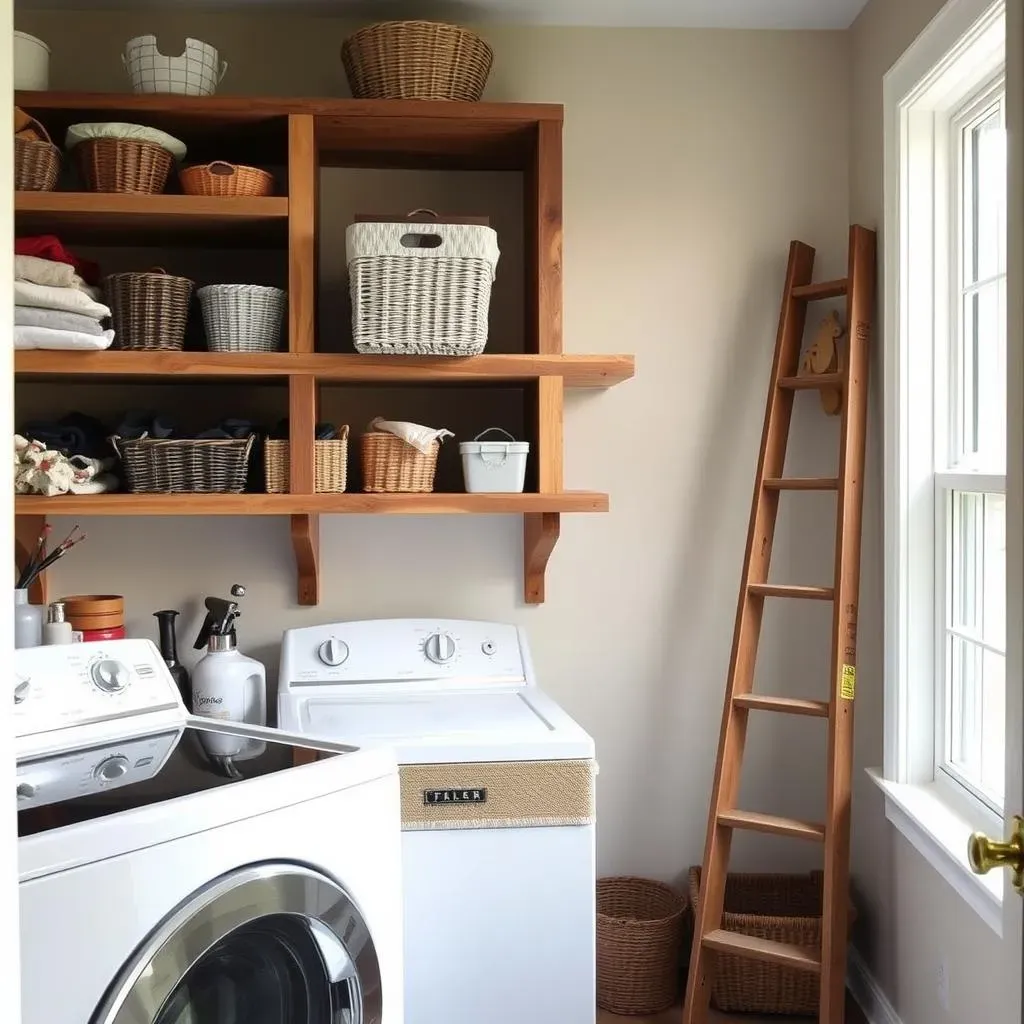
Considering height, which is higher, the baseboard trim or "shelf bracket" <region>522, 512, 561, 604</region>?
"shelf bracket" <region>522, 512, 561, 604</region>

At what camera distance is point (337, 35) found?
2.64 meters

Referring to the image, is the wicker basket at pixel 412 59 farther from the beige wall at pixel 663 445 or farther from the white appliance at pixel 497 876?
the white appliance at pixel 497 876

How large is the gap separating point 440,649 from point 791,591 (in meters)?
0.82

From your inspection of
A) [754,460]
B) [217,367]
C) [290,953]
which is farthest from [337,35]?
[290,953]

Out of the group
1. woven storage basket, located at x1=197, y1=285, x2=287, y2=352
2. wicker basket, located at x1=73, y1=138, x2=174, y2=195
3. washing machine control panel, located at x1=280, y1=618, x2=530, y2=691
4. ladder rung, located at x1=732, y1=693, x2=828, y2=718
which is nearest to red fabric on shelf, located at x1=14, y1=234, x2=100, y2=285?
wicker basket, located at x1=73, y1=138, x2=174, y2=195

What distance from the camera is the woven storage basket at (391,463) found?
238 centimetres

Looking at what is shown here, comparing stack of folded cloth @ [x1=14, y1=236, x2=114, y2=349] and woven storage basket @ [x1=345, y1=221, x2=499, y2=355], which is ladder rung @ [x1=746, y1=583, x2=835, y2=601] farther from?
stack of folded cloth @ [x1=14, y1=236, x2=114, y2=349]

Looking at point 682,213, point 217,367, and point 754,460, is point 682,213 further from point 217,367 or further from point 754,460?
point 217,367

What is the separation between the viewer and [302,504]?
7.60 feet

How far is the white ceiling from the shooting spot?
8.37 ft

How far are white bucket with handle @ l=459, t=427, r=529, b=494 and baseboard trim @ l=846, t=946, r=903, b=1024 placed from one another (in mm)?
1414

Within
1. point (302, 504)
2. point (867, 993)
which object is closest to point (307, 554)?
point (302, 504)

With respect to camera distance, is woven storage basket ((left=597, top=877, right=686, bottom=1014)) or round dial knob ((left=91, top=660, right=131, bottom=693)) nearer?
round dial knob ((left=91, top=660, right=131, bottom=693))

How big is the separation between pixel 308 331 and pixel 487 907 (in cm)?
123
